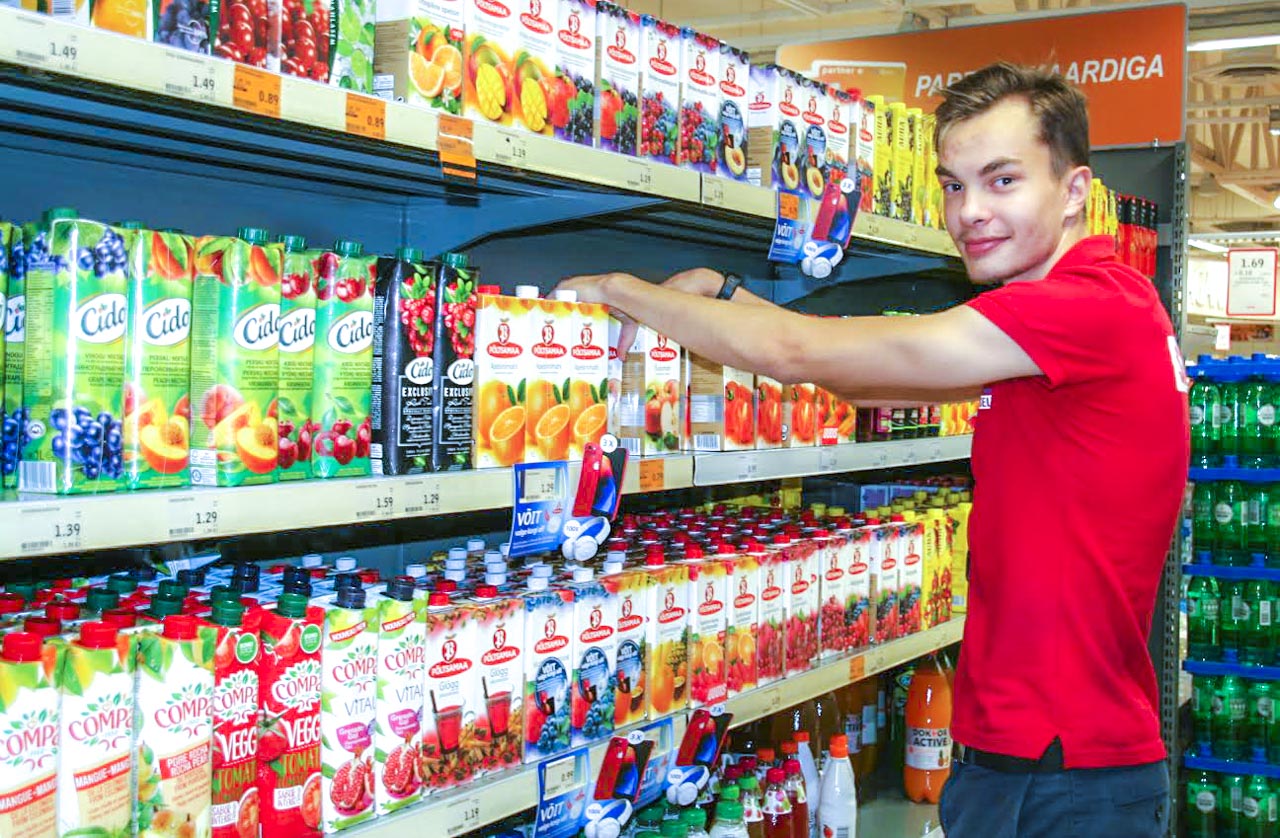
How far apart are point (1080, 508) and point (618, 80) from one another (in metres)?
1.04

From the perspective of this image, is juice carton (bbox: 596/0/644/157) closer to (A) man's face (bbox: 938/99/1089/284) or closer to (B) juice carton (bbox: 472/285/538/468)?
(B) juice carton (bbox: 472/285/538/468)

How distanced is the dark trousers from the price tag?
4.77 feet

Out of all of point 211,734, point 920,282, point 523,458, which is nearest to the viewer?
point 211,734

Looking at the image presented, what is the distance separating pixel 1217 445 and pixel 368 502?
4.50 m

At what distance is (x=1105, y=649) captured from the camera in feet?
6.36

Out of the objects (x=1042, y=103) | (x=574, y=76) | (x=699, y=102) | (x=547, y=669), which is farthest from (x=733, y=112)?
(x=547, y=669)

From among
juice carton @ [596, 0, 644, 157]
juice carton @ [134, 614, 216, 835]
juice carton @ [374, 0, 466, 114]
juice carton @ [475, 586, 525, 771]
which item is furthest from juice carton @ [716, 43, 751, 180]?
juice carton @ [134, 614, 216, 835]

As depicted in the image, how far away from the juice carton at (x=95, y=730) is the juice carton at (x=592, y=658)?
82cm

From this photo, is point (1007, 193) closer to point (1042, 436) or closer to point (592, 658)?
point (1042, 436)

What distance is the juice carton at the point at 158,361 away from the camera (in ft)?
4.81

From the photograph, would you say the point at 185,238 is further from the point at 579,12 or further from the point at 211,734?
the point at 579,12

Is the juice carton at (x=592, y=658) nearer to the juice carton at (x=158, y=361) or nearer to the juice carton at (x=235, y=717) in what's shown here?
the juice carton at (x=235, y=717)

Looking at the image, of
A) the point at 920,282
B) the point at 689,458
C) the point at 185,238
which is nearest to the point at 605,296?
the point at 689,458

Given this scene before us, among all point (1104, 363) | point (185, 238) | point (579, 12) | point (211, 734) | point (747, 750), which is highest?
point (579, 12)
